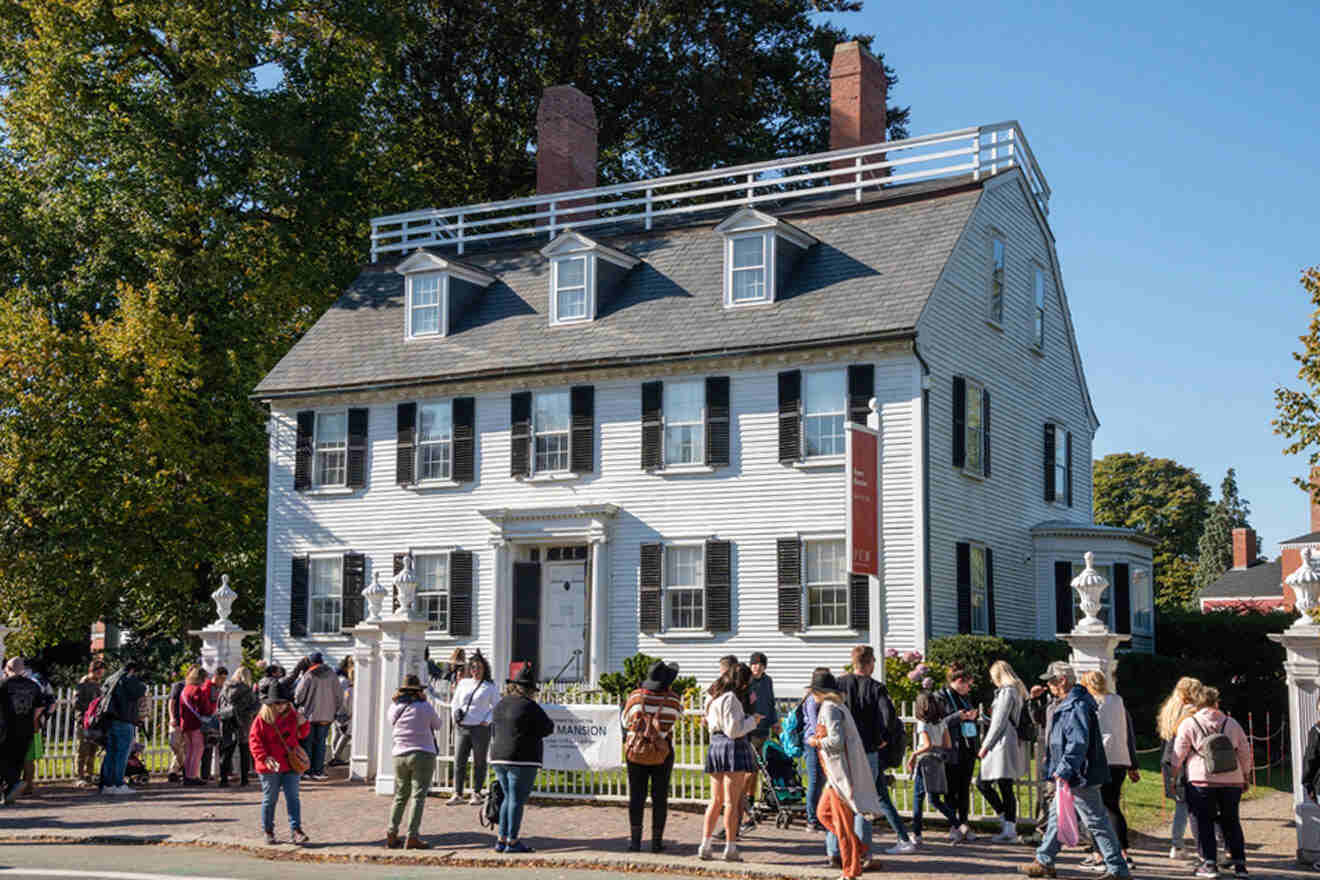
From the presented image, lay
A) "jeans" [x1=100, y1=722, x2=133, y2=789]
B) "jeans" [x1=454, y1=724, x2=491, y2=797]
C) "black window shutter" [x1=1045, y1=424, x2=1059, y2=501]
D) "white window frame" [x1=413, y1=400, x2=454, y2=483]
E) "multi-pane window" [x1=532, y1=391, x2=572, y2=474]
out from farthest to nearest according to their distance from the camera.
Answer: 1. "black window shutter" [x1=1045, y1=424, x2=1059, y2=501]
2. "white window frame" [x1=413, y1=400, x2=454, y2=483]
3. "multi-pane window" [x1=532, y1=391, x2=572, y2=474]
4. "jeans" [x1=100, y1=722, x2=133, y2=789]
5. "jeans" [x1=454, y1=724, x2=491, y2=797]

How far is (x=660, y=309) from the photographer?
28734 mm

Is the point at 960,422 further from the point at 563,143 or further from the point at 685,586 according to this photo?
the point at 563,143

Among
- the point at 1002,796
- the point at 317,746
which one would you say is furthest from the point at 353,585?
the point at 1002,796

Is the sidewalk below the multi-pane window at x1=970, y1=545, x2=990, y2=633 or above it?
below

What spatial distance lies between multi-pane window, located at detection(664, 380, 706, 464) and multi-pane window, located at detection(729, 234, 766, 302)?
1.94 metres

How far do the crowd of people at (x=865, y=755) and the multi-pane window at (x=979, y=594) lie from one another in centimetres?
1056

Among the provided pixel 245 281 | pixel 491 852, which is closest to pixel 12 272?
pixel 245 281

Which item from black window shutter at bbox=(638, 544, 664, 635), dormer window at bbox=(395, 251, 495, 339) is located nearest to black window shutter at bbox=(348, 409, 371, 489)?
dormer window at bbox=(395, 251, 495, 339)

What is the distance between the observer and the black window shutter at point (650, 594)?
27125 millimetres

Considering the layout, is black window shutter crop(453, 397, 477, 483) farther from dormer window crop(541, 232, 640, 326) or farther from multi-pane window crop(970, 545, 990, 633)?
multi-pane window crop(970, 545, 990, 633)

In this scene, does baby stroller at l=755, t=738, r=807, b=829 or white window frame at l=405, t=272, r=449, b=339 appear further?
white window frame at l=405, t=272, r=449, b=339

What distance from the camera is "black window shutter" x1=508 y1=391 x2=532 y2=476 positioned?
94.7 feet

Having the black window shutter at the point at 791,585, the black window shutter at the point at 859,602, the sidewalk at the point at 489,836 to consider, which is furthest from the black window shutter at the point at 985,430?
the sidewalk at the point at 489,836

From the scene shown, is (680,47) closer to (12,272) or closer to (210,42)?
(210,42)
